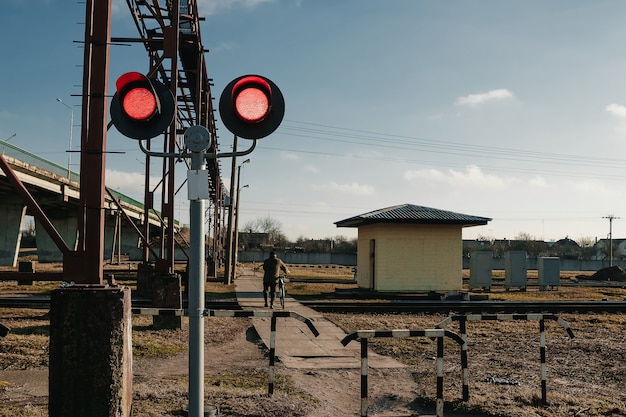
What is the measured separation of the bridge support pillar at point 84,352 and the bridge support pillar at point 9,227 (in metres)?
40.1

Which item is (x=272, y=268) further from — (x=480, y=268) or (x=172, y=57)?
(x=480, y=268)

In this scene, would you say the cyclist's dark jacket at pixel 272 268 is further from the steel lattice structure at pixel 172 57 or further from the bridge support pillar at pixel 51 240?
the bridge support pillar at pixel 51 240

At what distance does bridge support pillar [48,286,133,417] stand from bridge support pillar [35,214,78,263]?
45562 mm

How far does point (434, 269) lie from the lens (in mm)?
24094

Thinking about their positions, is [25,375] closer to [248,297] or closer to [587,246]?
[248,297]

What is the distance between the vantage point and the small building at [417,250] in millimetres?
23859

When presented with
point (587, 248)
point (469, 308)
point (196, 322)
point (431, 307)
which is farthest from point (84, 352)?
point (587, 248)

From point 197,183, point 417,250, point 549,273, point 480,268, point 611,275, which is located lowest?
point 611,275

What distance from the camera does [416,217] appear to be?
23.6 metres

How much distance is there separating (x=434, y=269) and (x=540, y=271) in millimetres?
10071

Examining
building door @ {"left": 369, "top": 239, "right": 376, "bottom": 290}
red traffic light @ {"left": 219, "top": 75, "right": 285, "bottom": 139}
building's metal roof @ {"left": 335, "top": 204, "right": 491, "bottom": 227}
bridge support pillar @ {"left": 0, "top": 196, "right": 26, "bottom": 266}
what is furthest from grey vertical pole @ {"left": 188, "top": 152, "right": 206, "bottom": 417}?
bridge support pillar @ {"left": 0, "top": 196, "right": 26, "bottom": 266}

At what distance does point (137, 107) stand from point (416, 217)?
67.0ft

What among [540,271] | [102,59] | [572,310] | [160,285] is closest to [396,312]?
[572,310]

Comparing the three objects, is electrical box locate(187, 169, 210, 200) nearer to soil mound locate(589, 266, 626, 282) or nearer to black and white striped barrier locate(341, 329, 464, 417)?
black and white striped barrier locate(341, 329, 464, 417)
